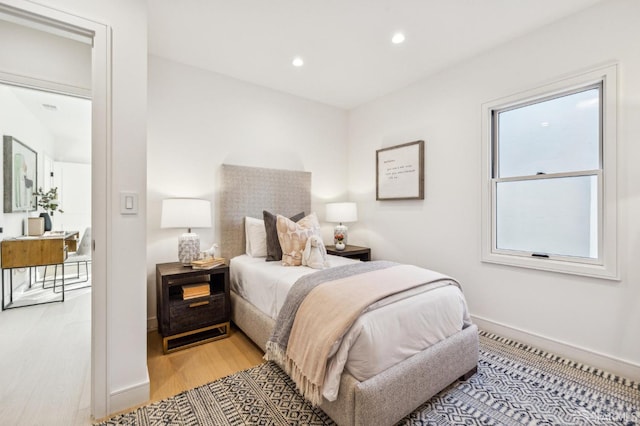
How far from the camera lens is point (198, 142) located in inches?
116

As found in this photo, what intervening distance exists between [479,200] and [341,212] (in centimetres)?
161

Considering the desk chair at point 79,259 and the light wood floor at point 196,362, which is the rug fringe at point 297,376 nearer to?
the light wood floor at point 196,362

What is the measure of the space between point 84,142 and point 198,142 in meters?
4.57

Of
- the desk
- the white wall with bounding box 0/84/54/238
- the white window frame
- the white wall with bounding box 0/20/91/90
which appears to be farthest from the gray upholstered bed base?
the white wall with bounding box 0/84/54/238

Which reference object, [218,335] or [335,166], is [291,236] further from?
[335,166]

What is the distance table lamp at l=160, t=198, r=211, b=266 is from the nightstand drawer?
1.25ft

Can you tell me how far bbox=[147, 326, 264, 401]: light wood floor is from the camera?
1874 millimetres

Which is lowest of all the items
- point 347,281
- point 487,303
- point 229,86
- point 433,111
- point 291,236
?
point 487,303

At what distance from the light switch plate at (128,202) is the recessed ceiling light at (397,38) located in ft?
7.91

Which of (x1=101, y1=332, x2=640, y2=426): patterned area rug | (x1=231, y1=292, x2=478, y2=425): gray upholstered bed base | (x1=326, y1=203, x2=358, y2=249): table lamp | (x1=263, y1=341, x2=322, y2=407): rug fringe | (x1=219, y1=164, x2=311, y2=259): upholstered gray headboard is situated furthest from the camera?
(x1=326, y1=203, x2=358, y2=249): table lamp

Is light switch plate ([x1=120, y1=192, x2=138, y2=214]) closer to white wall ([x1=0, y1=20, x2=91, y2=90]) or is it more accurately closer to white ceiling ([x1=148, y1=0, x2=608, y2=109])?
white wall ([x1=0, y1=20, x2=91, y2=90])

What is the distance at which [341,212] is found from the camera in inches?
145

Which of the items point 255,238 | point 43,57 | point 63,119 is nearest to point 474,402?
point 255,238

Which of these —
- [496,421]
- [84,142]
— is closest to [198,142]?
[496,421]
